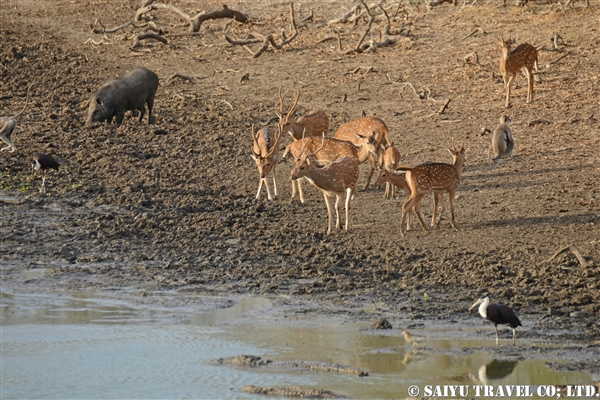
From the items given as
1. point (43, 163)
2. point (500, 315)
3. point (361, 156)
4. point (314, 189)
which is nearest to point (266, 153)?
point (314, 189)

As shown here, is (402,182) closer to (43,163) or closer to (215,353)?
(215,353)

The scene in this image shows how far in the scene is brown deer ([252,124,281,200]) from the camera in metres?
12.0

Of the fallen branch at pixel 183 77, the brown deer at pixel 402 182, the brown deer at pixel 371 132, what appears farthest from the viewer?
the fallen branch at pixel 183 77

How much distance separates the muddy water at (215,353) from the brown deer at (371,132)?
14.3 ft

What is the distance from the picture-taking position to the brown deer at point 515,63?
607 inches

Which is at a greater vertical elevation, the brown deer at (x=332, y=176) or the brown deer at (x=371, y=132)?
the brown deer at (x=371, y=132)

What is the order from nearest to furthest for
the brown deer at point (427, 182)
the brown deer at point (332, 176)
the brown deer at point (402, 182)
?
the brown deer at point (427, 182) < the brown deer at point (402, 182) < the brown deer at point (332, 176)

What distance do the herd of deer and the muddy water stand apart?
8.43 feet

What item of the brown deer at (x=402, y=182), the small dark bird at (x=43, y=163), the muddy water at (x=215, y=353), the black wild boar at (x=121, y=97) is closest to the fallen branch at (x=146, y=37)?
the black wild boar at (x=121, y=97)

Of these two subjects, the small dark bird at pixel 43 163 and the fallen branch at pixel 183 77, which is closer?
the small dark bird at pixel 43 163

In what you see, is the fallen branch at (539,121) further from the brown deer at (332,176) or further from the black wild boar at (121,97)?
the black wild boar at (121,97)

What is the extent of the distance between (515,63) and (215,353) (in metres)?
9.42

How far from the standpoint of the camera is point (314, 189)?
1280cm

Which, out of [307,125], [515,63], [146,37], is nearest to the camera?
[307,125]
